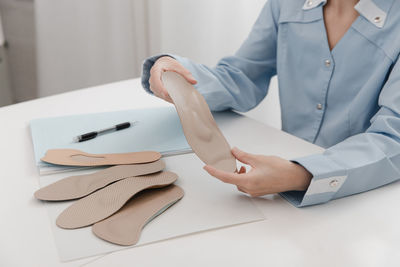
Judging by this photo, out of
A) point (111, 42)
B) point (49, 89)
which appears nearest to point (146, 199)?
point (111, 42)

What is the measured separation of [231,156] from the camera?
0.64 metres

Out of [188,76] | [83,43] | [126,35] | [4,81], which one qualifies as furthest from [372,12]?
[4,81]

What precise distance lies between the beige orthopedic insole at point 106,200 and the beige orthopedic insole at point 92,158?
0.05m

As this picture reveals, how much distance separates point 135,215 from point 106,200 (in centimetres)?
5

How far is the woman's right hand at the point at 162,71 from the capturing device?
2.50ft

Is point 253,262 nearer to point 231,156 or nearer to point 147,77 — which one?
point 231,156

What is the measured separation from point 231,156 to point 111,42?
1.26 m

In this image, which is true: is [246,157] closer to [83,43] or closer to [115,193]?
[115,193]

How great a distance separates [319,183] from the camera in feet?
1.94

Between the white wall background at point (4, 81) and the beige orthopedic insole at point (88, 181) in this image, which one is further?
the white wall background at point (4, 81)

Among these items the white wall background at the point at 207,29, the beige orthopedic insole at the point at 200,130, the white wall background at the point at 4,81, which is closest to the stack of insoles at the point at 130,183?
the beige orthopedic insole at the point at 200,130

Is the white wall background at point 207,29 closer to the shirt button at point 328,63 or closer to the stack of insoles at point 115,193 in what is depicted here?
the shirt button at point 328,63

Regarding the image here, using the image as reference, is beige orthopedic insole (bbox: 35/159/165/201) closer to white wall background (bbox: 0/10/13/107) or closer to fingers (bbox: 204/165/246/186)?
fingers (bbox: 204/165/246/186)

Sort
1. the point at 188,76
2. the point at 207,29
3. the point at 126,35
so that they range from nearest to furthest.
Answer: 1. the point at 188,76
2. the point at 207,29
3. the point at 126,35
